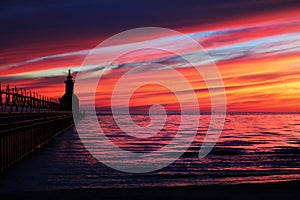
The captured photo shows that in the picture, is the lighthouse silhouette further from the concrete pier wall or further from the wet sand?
the wet sand

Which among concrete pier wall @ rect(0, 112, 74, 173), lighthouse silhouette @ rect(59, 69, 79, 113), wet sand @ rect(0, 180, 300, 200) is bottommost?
wet sand @ rect(0, 180, 300, 200)

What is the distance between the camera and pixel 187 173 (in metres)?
20.0

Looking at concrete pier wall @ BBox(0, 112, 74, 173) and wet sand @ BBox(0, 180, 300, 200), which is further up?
concrete pier wall @ BBox(0, 112, 74, 173)

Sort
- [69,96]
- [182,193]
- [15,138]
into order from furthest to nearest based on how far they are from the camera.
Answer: [69,96] < [15,138] < [182,193]

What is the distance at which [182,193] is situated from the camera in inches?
559

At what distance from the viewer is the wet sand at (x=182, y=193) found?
531 inches

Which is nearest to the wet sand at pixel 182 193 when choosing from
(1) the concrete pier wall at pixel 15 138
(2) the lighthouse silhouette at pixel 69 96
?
(1) the concrete pier wall at pixel 15 138

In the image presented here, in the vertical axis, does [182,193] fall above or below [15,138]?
below

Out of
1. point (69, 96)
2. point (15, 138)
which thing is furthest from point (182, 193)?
point (69, 96)

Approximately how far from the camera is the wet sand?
13.5 meters

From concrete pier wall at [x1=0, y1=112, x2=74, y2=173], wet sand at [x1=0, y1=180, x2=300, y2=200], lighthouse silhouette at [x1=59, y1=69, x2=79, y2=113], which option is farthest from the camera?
lighthouse silhouette at [x1=59, y1=69, x2=79, y2=113]

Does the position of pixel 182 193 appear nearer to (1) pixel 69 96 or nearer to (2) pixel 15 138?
(2) pixel 15 138

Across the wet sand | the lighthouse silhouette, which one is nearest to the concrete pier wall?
the wet sand

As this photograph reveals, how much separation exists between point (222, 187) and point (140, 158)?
37.6ft
